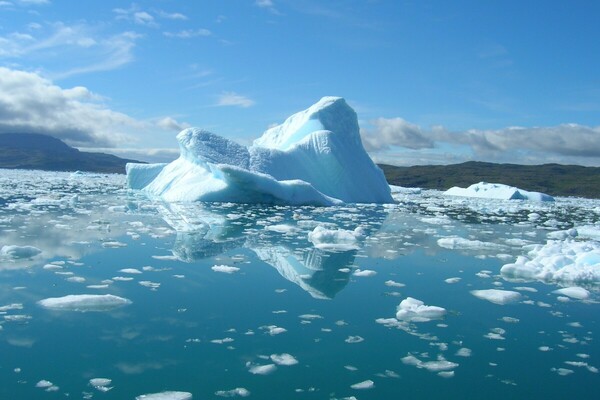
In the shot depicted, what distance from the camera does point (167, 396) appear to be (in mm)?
3004

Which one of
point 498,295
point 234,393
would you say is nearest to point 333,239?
point 498,295

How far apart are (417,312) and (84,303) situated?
3.24 meters

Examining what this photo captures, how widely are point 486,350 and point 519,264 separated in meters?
3.87

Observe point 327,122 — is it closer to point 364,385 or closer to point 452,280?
point 452,280

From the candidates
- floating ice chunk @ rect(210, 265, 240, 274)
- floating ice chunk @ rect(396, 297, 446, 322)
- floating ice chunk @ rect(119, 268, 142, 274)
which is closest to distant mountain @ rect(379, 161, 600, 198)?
floating ice chunk @ rect(210, 265, 240, 274)

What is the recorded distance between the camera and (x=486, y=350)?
4.10m

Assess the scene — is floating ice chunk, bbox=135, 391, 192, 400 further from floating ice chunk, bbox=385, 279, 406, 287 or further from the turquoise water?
floating ice chunk, bbox=385, 279, 406, 287

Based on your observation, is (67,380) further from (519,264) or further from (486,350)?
(519,264)

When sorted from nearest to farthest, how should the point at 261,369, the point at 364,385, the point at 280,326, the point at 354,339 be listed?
1. the point at 364,385
2. the point at 261,369
3. the point at 354,339
4. the point at 280,326

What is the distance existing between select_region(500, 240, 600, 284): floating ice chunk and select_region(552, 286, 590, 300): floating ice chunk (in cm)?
72

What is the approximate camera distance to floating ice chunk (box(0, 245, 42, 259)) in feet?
22.5

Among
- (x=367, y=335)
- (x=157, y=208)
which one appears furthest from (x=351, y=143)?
(x=367, y=335)

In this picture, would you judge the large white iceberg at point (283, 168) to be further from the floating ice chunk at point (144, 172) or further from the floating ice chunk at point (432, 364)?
the floating ice chunk at point (432, 364)

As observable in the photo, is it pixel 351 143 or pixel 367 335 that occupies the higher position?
pixel 351 143
